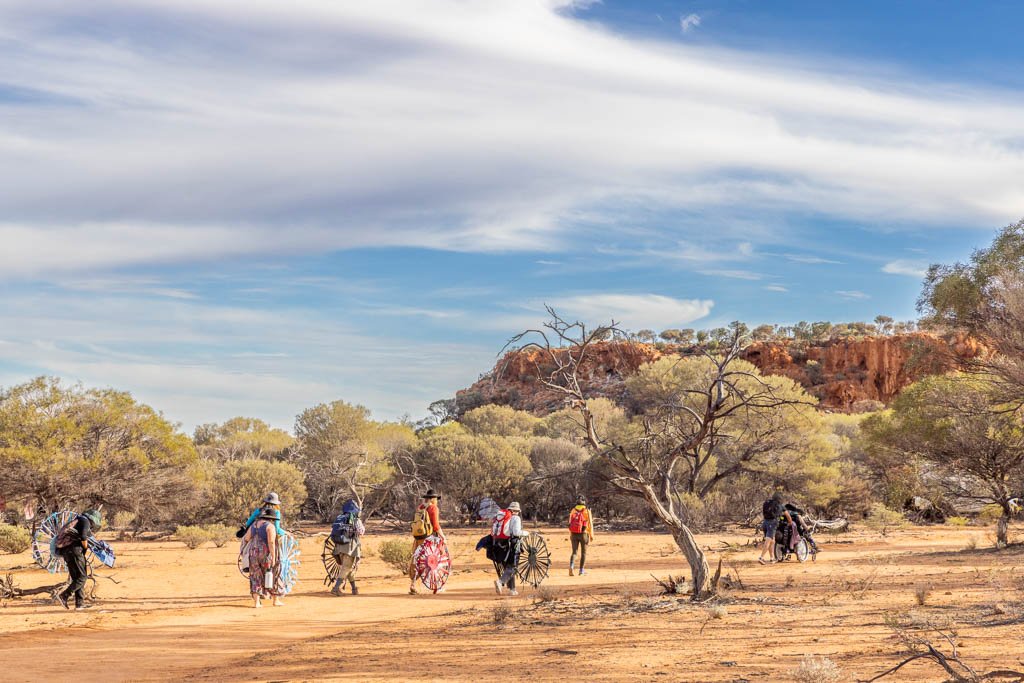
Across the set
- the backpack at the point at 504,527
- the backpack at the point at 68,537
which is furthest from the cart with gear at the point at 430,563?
the backpack at the point at 68,537

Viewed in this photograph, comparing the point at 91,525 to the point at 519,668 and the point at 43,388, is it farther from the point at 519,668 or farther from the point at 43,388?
the point at 43,388

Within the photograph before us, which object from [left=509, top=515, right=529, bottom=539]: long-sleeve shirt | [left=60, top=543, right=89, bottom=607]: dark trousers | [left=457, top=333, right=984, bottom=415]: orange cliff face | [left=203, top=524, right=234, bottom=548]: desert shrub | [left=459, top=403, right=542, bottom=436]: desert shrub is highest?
[left=457, top=333, right=984, bottom=415]: orange cliff face

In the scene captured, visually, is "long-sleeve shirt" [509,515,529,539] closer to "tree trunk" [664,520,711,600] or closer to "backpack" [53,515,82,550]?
"tree trunk" [664,520,711,600]

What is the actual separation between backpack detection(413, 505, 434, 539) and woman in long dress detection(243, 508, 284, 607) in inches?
104

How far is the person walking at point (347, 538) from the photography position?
17109mm

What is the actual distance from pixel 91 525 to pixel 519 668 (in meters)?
8.94

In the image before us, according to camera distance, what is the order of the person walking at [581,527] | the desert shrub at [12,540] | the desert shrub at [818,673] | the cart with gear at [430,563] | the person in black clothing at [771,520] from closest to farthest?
the desert shrub at [818,673] < the cart with gear at [430,563] < the person walking at [581,527] < the person in black clothing at [771,520] < the desert shrub at [12,540]

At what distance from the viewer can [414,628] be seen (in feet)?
43.0

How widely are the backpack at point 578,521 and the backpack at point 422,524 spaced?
4.30m

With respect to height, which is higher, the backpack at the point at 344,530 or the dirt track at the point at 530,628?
the backpack at the point at 344,530

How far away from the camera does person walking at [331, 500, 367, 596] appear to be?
674 inches

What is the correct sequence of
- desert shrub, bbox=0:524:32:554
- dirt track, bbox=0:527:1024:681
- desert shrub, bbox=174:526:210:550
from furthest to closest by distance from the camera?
1. desert shrub, bbox=174:526:210:550
2. desert shrub, bbox=0:524:32:554
3. dirt track, bbox=0:527:1024:681

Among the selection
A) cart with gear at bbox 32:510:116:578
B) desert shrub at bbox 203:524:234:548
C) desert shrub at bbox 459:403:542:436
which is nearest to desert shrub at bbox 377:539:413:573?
cart with gear at bbox 32:510:116:578

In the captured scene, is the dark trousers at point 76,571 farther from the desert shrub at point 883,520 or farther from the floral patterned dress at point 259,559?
the desert shrub at point 883,520
